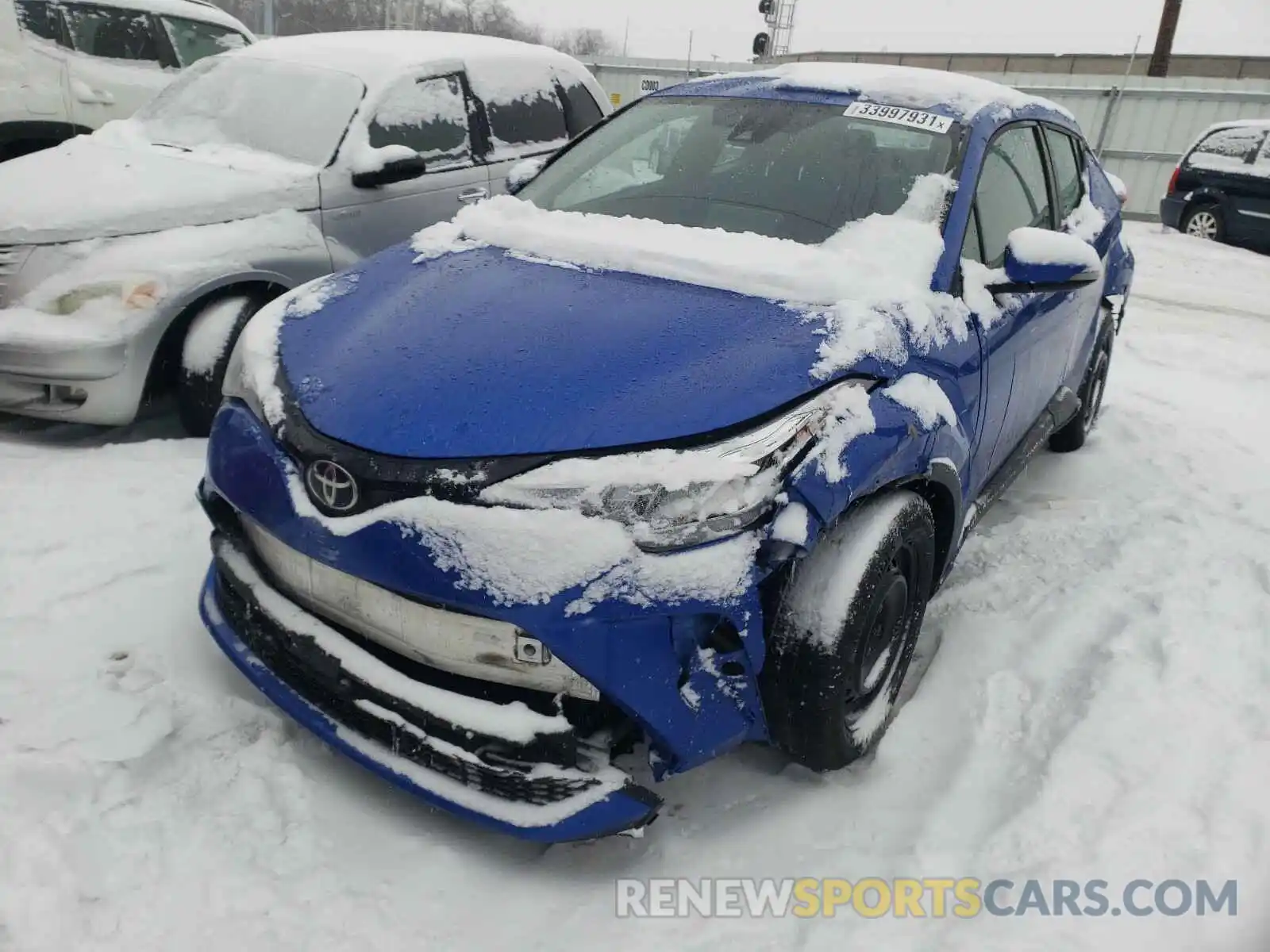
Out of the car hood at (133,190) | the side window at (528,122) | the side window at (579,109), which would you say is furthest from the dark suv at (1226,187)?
the car hood at (133,190)

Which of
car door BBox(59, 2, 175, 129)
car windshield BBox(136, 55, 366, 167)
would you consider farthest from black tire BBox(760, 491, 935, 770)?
car door BBox(59, 2, 175, 129)

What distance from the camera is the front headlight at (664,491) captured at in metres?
1.83

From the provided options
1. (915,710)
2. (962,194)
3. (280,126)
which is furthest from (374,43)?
(915,710)

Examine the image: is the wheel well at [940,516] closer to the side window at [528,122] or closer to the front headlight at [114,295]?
the front headlight at [114,295]

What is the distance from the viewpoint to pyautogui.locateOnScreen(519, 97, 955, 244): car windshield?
9.07ft

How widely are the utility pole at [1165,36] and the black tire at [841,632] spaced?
24.5m

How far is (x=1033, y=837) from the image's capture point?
7.01ft

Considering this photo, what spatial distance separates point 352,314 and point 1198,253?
38.0 feet

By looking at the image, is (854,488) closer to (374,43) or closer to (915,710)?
(915,710)

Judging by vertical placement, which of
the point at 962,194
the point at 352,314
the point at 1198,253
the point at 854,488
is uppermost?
the point at 962,194

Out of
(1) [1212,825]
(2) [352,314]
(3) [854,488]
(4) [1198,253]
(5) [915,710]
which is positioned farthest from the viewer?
(4) [1198,253]

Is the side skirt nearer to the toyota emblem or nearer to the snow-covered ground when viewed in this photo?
the snow-covered ground

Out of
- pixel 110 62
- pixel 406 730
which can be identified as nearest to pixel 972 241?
pixel 406 730

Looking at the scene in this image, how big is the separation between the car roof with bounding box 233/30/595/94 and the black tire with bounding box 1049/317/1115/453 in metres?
3.60
